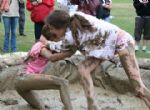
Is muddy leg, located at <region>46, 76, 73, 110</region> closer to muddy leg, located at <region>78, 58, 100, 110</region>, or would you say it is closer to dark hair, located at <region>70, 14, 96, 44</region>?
muddy leg, located at <region>78, 58, 100, 110</region>

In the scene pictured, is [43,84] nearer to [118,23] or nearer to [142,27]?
[142,27]

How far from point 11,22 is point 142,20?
266 cm

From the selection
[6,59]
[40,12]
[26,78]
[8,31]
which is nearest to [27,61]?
[26,78]

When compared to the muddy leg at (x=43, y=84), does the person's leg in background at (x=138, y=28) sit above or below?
below

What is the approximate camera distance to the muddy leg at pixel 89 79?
17.8 ft

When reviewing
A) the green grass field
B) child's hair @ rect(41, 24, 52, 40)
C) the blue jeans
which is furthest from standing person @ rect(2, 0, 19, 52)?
child's hair @ rect(41, 24, 52, 40)

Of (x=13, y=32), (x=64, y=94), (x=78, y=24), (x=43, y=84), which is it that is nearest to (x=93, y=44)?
(x=78, y=24)

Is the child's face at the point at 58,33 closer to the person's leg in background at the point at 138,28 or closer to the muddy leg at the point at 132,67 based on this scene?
the muddy leg at the point at 132,67

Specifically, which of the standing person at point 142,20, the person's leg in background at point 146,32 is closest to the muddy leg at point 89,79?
the standing person at point 142,20

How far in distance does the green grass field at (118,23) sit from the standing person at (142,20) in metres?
0.36

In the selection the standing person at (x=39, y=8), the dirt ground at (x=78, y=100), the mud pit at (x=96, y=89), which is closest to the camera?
the dirt ground at (x=78, y=100)

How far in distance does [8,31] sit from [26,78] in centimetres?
429

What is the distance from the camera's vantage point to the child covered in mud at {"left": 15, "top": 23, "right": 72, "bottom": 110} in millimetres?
5602

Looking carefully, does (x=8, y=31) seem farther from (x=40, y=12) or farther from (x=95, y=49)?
(x=95, y=49)
